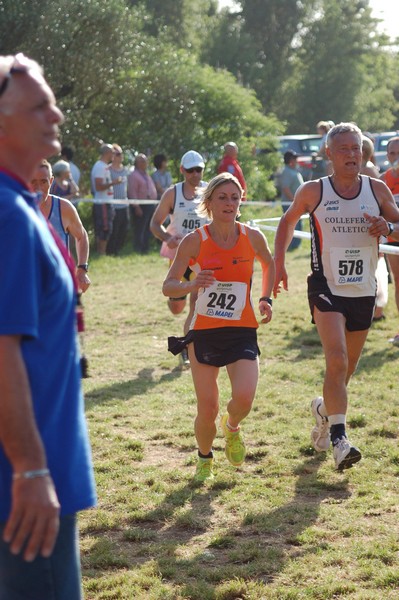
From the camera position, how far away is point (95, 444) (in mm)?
7293

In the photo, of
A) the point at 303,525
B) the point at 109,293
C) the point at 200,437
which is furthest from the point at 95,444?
the point at 109,293

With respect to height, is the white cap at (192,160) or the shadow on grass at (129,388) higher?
the white cap at (192,160)

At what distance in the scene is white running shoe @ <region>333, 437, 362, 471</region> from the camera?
5.92 metres

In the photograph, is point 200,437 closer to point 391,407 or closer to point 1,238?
point 391,407

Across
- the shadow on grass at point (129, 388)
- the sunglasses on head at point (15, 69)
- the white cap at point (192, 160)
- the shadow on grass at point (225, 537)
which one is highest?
the sunglasses on head at point (15, 69)

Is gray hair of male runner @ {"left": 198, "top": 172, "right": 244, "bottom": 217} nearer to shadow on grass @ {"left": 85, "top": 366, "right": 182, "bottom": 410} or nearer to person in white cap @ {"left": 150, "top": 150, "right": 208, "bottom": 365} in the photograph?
shadow on grass @ {"left": 85, "top": 366, "right": 182, "bottom": 410}

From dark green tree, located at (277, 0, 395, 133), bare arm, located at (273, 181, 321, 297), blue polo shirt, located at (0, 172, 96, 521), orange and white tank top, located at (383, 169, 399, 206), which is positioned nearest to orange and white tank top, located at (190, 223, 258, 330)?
bare arm, located at (273, 181, 321, 297)

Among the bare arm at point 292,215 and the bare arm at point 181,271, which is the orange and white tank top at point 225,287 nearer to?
the bare arm at point 181,271

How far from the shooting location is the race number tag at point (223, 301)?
6.15 meters

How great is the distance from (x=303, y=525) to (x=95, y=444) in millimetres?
2260

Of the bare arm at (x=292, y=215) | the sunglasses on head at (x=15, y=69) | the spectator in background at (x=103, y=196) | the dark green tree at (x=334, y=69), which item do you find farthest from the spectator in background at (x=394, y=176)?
the dark green tree at (x=334, y=69)

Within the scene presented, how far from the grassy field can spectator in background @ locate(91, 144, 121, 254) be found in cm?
781

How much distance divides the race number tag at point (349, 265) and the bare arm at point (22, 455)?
14.0 ft

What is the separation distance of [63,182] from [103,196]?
2.49 metres
